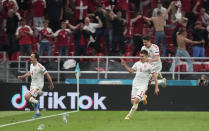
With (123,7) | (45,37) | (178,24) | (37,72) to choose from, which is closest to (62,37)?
(45,37)

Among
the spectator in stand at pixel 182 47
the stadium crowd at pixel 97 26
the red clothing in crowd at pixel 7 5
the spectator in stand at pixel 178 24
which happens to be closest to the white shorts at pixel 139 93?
the spectator in stand at pixel 182 47

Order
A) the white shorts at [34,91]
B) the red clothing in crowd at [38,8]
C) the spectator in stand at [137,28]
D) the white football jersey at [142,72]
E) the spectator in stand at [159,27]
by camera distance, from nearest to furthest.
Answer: the white football jersey at [142,72]
the white shorts at [34,91]
the spectator in stand at [159,27]
the spectator in stand at [137,28]
the red clothing in crowd at [38,8]

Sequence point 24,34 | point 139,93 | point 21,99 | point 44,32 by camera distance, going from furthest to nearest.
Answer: point 44,32
point 24,34
point 21,99
point 139,93

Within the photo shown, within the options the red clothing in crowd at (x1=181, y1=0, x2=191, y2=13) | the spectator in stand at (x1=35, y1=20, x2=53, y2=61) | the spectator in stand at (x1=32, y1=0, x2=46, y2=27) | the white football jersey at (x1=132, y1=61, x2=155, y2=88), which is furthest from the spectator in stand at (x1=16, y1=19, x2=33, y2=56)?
the white football jersey at (x1=132, y1=61, x2=155, y2=88)

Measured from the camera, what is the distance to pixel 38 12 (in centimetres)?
2720

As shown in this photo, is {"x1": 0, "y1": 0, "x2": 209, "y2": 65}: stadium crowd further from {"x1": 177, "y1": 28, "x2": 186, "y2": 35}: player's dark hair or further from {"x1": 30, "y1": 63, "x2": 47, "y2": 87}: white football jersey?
{"x1": 30, "y1": 63, "x2": 47, "y2": 87}: white football jersey

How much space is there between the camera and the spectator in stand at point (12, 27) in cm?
2642

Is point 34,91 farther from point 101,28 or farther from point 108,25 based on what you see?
point 108,25

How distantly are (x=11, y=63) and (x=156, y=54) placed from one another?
900cm

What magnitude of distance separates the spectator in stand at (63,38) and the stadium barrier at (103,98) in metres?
3.00

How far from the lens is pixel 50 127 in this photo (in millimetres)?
14641

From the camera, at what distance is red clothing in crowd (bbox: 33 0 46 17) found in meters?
27.2

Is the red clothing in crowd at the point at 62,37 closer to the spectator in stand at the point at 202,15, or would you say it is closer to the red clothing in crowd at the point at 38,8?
the red clothing in crowd at the point at 38,8

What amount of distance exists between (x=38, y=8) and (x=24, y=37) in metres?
2.37
